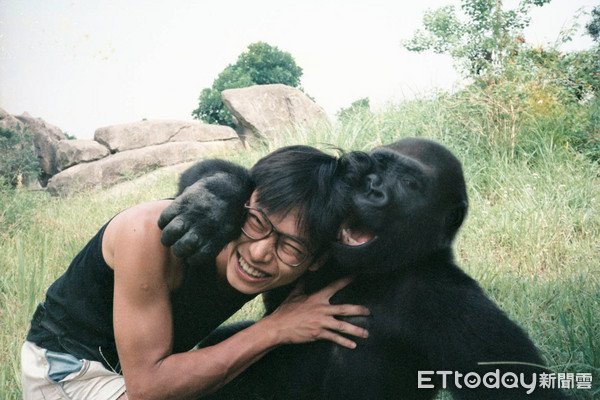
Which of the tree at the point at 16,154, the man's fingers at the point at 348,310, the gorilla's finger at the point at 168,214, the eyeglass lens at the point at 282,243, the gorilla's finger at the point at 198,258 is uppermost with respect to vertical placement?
the gorilla's finger at the point at 168,214

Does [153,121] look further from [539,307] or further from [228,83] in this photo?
[539,307]

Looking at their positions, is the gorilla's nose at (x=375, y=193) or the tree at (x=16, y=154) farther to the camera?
the tree at (x=16, y=154)

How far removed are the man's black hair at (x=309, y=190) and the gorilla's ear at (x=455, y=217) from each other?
0.72m

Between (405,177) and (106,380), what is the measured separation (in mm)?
1903

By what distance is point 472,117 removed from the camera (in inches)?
326

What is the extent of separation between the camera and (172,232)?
93.9 inches

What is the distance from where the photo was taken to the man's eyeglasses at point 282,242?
239 cm

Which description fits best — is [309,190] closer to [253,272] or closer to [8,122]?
[253,272]

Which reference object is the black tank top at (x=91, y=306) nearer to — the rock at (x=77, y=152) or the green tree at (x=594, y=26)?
the green tree at (x=594, y=26)

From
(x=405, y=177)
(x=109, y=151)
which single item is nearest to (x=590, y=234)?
(x=405, y=177)

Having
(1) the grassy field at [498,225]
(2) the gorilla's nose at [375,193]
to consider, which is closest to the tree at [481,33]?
A: (1) the grassy field at [498,225]

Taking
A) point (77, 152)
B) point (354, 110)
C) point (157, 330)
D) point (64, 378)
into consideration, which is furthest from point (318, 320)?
point (77, 152)

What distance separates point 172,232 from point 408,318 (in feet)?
3.84

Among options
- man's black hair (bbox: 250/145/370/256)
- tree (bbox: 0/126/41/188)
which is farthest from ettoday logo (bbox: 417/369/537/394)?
tree (bbox: 0/126/41/188)
